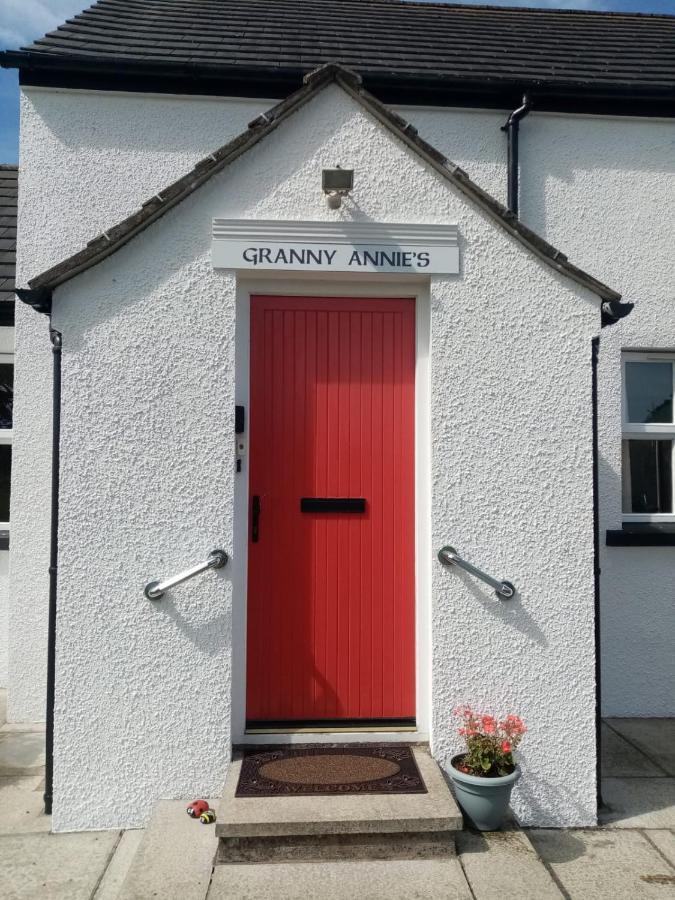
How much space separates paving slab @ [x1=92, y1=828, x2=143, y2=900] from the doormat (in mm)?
622

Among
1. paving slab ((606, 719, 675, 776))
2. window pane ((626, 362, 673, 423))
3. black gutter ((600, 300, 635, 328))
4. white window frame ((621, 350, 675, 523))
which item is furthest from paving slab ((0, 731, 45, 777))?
window pane ((626, 362, 673, 423))

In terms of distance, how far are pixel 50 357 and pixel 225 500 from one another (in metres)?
2.63

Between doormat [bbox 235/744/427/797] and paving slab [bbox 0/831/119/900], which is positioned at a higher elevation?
doormat [bbox 235/744/427/797]

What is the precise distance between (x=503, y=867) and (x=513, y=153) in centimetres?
510

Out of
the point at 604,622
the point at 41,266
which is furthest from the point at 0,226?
the point at 604,622

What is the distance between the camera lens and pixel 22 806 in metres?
3.88

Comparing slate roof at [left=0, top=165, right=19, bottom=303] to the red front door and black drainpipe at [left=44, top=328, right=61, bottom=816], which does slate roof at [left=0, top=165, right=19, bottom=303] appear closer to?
black drainpipe at [left=44, top=328, right=61, bottom=816]

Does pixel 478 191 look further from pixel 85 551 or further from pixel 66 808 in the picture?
pixel 66 808

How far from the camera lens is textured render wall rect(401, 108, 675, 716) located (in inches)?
218

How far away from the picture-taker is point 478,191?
12.2ft

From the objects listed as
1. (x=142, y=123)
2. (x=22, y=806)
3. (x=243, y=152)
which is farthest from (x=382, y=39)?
(x=22, y=806)

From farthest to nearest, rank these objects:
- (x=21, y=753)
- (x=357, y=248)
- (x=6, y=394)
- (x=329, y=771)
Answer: (x=6, y=394), (x=21, y=753), (x=357, y=248), (x=329, y=771)

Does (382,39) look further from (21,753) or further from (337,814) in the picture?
(21,753)

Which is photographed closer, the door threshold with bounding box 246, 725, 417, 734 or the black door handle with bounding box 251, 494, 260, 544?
the door threshold with bounding box 246, 725, 417, 734
